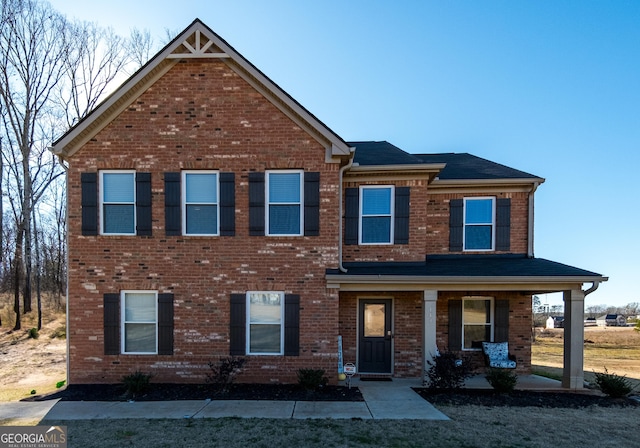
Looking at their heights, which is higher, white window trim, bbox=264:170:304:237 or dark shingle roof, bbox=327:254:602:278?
white window trim, bbox=264:170:304:237

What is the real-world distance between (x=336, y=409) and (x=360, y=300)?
11.9 feet

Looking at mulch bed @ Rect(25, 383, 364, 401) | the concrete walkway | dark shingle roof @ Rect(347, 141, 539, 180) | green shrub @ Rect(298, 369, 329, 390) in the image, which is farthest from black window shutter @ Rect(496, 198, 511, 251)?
green shrub @ Rect(298, 369, 329, 390)

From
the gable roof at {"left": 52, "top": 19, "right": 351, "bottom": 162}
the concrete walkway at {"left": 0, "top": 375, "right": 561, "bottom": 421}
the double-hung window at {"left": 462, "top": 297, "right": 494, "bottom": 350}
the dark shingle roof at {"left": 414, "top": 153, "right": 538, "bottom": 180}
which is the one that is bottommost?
the concrete walkway at {"left": 0, "top": 375, "right": 561, "bottom": 421}

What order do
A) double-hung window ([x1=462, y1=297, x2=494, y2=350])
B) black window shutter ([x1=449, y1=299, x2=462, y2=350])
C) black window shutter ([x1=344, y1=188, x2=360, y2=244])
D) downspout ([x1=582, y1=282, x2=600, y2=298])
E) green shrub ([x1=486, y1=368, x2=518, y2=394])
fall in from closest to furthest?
1. green shrub ([x1=486, y1=368, x2=518, y2=394])
2. downspout ([x1=582, y1=282, x2=600, y2=298])
3. black window shutter ([x1=344, y1=188, x2=360, y2=244])
4. black window shutter ([x1=449, y1=299, x2=462, y2=350])
5. double-hung window ([x1=462, y1=297, x2=494, y2=350])

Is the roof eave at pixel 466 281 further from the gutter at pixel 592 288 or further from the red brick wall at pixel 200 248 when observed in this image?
the red brick wall at pixel 200 248

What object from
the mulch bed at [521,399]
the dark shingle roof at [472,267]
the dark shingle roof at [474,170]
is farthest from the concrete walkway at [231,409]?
the dark shingle roof at [474,170]

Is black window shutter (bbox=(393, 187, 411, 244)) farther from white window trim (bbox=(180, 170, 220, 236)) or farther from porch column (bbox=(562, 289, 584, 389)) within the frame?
white window trim (bbox=(180, 170, 220, 236))

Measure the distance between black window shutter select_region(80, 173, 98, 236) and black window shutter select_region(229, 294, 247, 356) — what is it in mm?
3955

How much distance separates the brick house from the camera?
8922 millimetres

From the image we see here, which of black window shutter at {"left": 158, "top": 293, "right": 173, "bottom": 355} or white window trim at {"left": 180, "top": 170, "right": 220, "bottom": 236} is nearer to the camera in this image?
black window shutter at {"left": 158, "top": 293, "right": 173, "bottom": 355}

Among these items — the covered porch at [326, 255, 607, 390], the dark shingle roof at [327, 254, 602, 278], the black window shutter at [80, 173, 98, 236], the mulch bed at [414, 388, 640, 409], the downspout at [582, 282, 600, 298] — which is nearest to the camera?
the mulch bed at [414, 388, 640, 409]

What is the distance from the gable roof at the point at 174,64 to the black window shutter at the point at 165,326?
4.41 metres

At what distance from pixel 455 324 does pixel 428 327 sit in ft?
6.21

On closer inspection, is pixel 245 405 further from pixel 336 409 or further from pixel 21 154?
pixel 21 154
